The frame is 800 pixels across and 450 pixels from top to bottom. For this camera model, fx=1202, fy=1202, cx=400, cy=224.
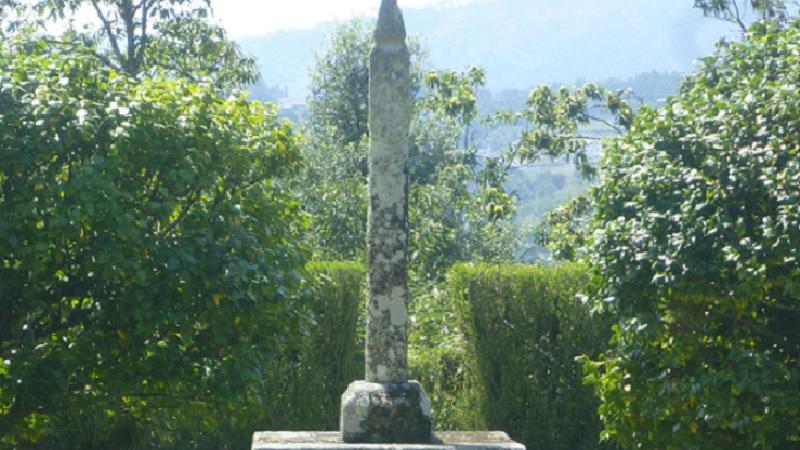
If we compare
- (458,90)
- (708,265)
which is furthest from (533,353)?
(458,90)

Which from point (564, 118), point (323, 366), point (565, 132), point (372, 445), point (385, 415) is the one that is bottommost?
point (323, 366)

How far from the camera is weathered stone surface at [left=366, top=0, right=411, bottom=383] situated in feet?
30.3

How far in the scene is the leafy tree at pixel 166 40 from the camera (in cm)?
2142

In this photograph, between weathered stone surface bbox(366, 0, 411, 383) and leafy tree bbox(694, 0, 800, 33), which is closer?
weathered stone surface bbox(366, 0, 411, 383)

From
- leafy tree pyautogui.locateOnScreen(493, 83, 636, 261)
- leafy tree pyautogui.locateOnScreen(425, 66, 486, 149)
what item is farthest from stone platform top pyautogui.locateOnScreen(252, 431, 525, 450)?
leafy tree pyautogui.locateOnScreen(425, 66, 486, 149)

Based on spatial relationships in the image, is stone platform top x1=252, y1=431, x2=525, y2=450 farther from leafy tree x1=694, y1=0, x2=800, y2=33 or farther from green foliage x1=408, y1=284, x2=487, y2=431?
leafy tree x1=694, y1=0, x2=800, y2=33

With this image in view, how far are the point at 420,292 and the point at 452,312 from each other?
3.14 m

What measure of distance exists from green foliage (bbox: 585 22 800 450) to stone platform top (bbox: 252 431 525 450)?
1108 mm

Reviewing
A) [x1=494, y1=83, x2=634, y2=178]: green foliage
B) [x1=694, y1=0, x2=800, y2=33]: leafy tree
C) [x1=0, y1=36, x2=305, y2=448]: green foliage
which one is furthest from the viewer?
[x1=494, y1=83, x2=634, y2=178]: green foliage

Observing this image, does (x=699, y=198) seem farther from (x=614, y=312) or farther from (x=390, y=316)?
(x=390, y=316)

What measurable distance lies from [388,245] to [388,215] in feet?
0.76

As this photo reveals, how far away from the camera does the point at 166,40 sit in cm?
2192

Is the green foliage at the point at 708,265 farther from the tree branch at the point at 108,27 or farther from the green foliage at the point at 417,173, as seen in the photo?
the tree branch at the point at 108,27

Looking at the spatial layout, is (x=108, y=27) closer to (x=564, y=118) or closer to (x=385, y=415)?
(x=564, y=118)
